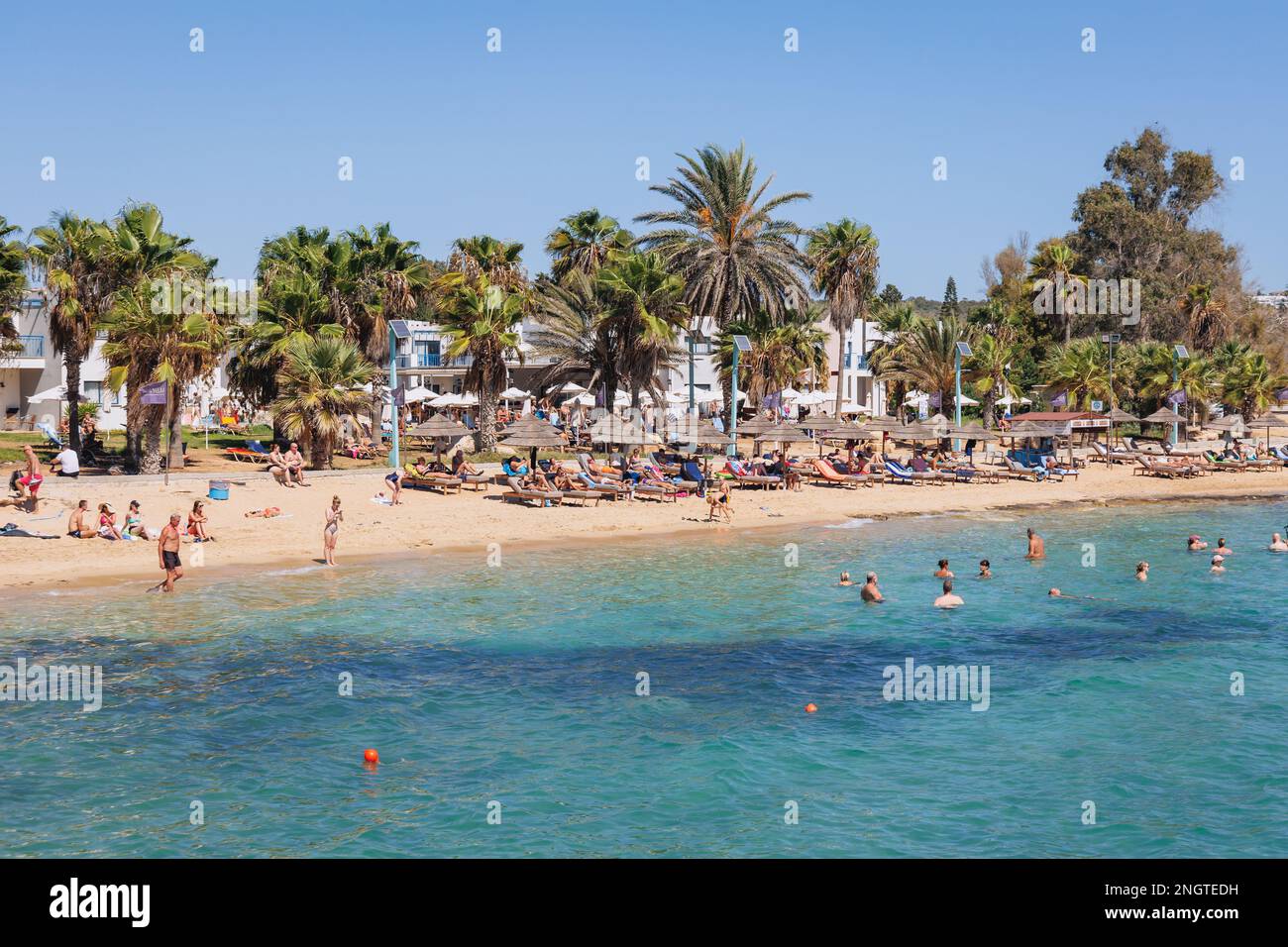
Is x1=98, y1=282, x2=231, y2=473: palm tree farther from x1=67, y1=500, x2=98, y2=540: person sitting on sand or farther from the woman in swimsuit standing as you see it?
the woman in swimsuit standing

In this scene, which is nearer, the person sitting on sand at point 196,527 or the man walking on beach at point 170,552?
the man walking on beach at point 170,552

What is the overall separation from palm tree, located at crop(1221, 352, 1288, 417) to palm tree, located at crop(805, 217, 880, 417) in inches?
999

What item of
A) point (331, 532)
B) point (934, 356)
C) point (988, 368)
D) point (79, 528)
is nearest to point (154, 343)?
A: point (79, 528)

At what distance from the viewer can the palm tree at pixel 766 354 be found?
5219 cm

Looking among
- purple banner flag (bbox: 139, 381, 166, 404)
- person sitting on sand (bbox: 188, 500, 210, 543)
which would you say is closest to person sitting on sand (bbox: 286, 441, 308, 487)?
purple banner flag (bbox: 139, 381, 166, 404)

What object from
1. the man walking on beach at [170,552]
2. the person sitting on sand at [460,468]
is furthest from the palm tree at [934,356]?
the man walking on beach at [170,552]

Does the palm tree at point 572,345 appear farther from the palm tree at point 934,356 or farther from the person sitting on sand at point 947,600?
the person sitting on sand at point 947,600

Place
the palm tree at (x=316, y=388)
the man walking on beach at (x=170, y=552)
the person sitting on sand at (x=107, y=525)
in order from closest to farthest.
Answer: the man walking on beach at (x=170, y=552) → the person sitting on sand at (x=107, y=525) → the palm tree at (x=316, y=388)

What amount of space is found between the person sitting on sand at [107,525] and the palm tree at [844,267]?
109 feet

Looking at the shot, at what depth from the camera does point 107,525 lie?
25016 millimetres

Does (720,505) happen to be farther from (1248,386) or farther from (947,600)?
(1248,386)

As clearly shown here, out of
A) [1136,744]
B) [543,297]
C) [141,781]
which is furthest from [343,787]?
[543,297]

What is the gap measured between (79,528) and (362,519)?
6.69 metres
